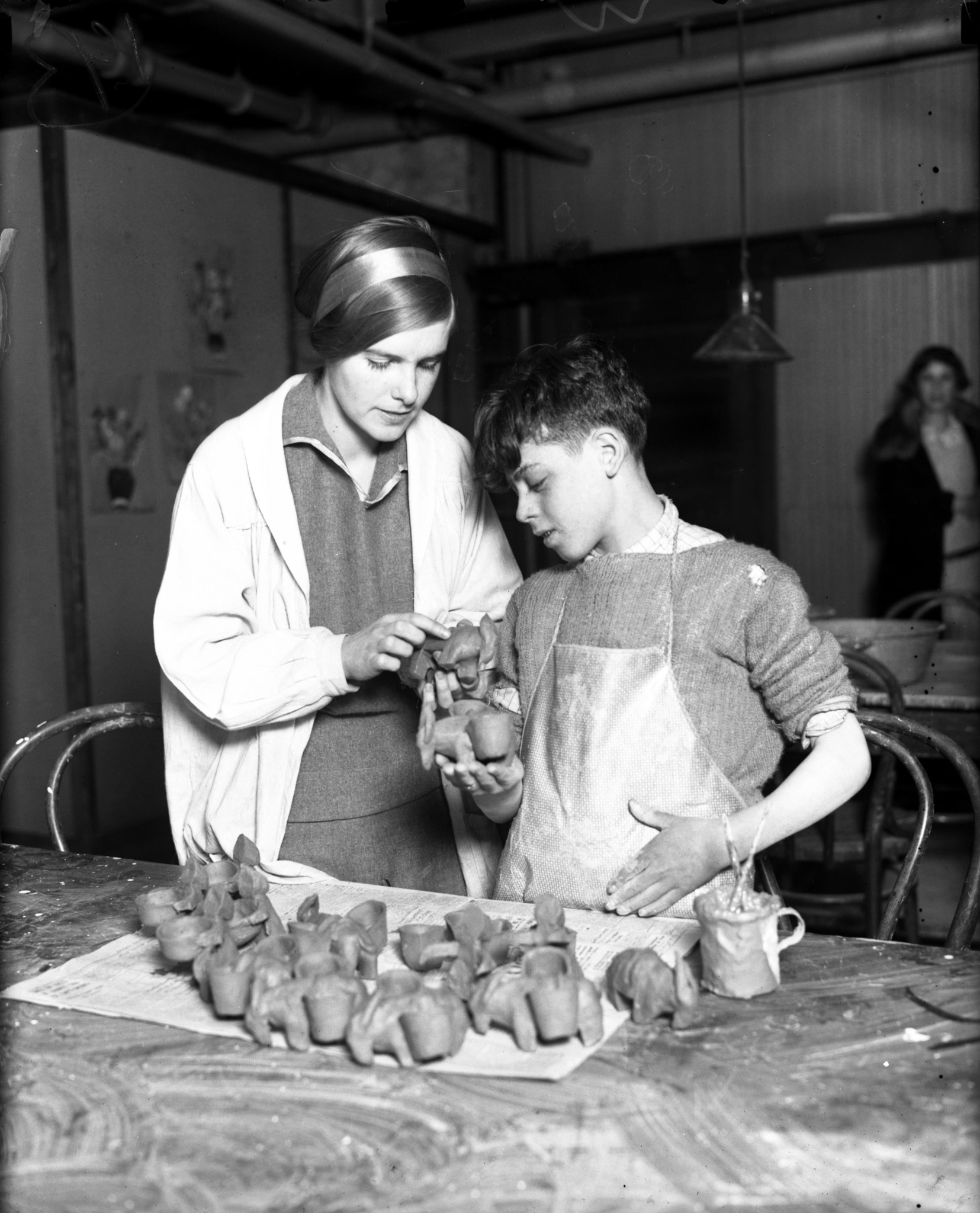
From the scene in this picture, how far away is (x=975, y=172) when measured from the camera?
6.61m

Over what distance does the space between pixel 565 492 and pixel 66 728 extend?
113 centimetres

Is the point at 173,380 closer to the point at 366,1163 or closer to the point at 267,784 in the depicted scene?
the point at 267,784

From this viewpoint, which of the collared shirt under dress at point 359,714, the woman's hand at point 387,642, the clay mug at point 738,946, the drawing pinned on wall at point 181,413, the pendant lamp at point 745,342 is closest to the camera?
the clay mug at point 738,946

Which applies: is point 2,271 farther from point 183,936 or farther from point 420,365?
point 183,936

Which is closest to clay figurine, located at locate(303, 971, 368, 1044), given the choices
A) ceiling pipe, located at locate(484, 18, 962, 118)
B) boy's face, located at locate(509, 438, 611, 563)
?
boy's face, located at locate(509, 438, 611, 563)

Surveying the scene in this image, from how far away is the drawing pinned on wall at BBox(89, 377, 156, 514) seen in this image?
518cm

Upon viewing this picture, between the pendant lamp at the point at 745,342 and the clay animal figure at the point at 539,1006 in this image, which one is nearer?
the clay animal figure at the point at 539,1006

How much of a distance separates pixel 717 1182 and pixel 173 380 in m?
4.85

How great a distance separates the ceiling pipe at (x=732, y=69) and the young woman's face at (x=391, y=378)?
486 cm

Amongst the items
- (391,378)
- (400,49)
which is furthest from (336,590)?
(400,49)

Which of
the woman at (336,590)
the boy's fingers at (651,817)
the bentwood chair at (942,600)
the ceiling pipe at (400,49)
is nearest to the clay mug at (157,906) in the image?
the woman at (336,590)

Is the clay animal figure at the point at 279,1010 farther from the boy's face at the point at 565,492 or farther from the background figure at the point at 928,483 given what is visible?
the background figure at the point at 928,483

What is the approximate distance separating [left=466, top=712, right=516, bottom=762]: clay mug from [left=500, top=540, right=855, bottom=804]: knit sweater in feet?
0.86

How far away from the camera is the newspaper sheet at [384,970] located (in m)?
1.38
